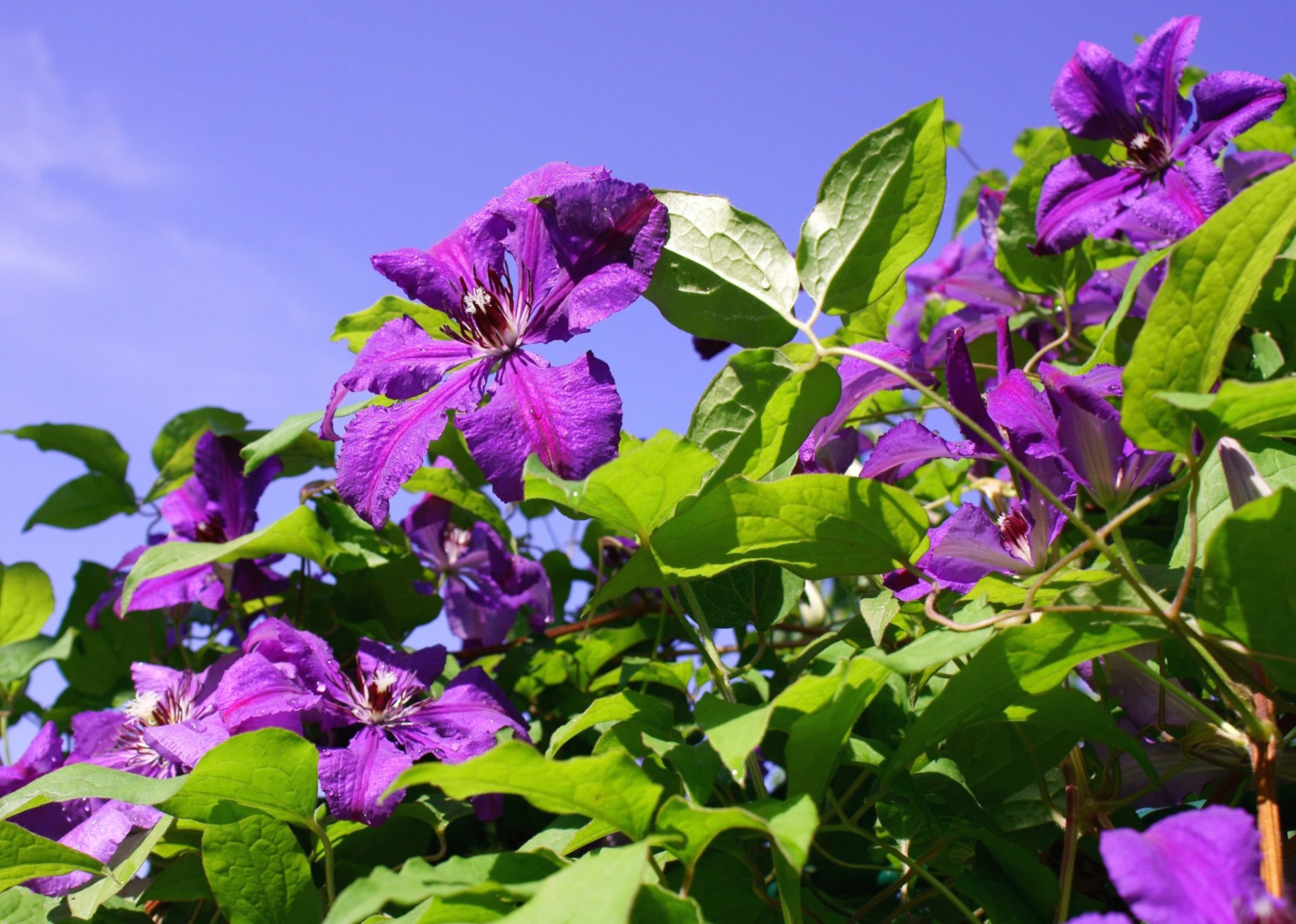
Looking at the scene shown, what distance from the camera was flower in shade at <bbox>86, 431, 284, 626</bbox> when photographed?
4.12 ft

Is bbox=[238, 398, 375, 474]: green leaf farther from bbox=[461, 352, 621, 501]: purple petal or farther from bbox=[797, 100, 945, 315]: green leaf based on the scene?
bbox=[797, 100, 945, 315]: green leaf

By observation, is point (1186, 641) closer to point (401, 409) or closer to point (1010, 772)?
point (1010, 772)

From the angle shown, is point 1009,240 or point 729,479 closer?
point 729,479

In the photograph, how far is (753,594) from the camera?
894 millimetres

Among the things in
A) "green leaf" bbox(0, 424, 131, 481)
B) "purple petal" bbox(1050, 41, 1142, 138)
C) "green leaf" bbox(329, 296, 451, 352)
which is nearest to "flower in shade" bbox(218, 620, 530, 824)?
"green leaf" bbox(329, 296, 451, 352)

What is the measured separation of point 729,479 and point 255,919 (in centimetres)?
53

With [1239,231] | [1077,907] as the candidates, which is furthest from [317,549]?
[1239,231]

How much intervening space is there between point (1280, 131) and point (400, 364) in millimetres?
1253

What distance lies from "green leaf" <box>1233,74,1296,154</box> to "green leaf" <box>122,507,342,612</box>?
132 cm

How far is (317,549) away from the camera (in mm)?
1127

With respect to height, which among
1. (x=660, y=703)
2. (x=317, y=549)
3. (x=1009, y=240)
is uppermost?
(x=1009, y=240)

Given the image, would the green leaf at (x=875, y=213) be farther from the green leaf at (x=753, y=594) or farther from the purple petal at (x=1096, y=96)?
the purple petal at (x=1096, y=96)

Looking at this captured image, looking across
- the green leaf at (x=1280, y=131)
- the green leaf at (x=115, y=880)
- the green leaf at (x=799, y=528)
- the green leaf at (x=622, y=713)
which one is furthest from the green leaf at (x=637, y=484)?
the green leaf at (x=1280, y=131)

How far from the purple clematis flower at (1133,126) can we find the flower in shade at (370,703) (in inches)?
32.3
